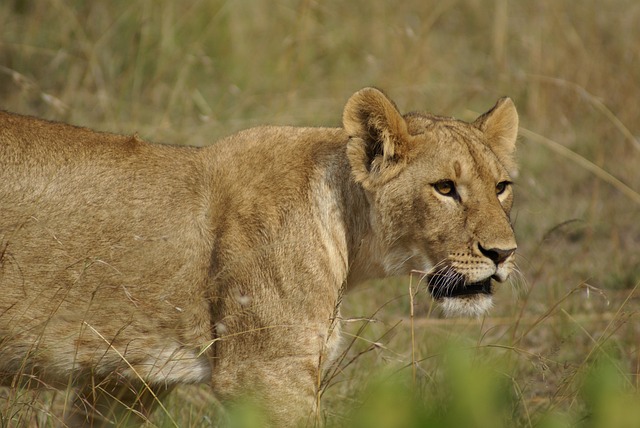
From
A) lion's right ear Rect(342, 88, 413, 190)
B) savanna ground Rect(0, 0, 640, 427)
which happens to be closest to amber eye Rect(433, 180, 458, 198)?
lion's right ear Rect(342, 88, 413, 190)

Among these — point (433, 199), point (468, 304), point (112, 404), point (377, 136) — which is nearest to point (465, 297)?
point (468, 304)

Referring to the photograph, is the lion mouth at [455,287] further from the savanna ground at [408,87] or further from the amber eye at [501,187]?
the savanna ground at [408,87]

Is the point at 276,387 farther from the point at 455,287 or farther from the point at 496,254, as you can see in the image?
the point at 496,254

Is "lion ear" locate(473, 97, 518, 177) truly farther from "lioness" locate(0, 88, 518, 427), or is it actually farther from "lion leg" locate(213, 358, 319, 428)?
"lion leg" locate(213, 358, 319, 428)

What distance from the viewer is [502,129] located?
4590mm

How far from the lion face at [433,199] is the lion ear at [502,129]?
292 millimetres

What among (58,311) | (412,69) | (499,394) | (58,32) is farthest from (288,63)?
(499,394)

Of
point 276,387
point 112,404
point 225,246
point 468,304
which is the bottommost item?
point 112,404

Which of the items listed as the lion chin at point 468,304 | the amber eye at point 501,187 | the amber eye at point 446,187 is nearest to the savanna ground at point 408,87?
the lion chin at point 468,304

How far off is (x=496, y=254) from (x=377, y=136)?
27.3 inches

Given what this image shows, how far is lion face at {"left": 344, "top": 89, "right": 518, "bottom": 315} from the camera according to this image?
3975mm

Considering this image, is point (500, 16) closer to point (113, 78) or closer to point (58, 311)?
point (113, 78)

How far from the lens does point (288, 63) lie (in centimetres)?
912

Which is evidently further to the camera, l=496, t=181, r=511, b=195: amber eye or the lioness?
l=496, t=181, r=511, b=195: amber eye
